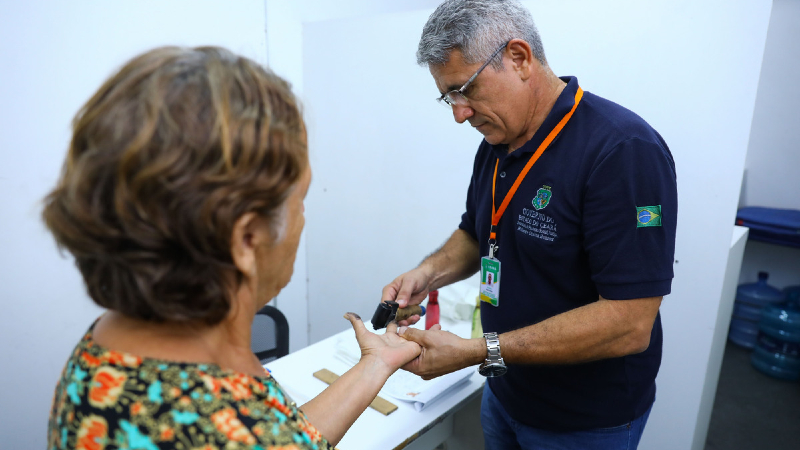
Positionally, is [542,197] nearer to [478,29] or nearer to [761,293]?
[478,29]

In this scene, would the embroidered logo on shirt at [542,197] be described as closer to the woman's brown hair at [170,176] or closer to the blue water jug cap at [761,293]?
the woman's brown hair at [170,176]

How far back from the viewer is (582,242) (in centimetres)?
125

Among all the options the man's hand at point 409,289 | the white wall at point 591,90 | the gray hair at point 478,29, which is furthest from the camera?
the white wall at point 591,90

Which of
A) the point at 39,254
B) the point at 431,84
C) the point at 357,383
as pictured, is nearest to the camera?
the point at 357,383

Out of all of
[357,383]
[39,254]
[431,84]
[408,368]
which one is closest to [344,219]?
[431,84]

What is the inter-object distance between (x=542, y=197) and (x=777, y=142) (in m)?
3.82

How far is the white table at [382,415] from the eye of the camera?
59.7 inches

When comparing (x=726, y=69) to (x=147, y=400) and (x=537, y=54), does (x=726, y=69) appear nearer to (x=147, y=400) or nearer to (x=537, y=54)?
(x=537, y=54)

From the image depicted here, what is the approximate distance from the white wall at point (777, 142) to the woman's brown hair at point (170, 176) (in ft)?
15.0

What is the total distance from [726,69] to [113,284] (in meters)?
2.01

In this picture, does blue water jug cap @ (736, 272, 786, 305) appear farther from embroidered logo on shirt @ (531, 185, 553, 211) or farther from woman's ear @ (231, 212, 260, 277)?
woman's ear @ (231, 212, 260, 277)

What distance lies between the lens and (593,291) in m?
1.30

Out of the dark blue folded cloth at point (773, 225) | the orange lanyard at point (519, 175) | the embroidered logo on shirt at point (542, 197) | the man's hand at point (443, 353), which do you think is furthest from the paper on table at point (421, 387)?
the dark blue folded cloth at point (773, 225)

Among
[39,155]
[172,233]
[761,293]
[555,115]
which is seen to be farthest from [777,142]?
[39,155]
